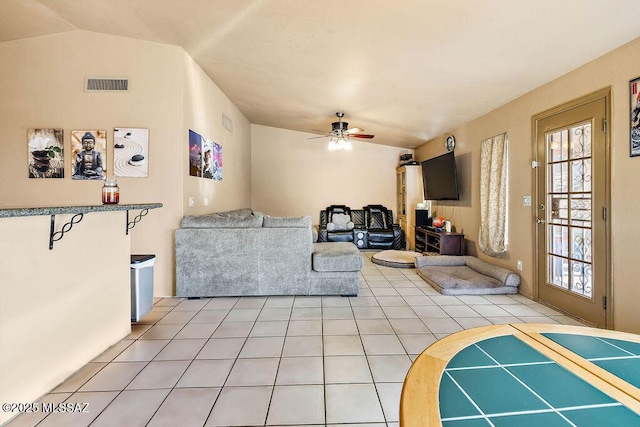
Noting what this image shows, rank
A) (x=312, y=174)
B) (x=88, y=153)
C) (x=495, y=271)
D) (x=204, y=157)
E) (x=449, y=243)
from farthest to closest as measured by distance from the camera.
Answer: (x=312, y=174)
(x=449, y=243)
(x=204, y=157)
(x=495, y=271)
(x=88, y=153)

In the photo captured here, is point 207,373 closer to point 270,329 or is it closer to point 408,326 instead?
point 270,329

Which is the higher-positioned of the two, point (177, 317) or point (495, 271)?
point (495, 271)

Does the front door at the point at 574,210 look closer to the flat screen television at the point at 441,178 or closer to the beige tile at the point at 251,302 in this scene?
the flat screen television at the point at 441,178

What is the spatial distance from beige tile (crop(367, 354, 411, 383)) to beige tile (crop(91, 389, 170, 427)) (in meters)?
1.29

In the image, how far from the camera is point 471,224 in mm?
4668

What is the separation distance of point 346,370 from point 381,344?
1.53ft

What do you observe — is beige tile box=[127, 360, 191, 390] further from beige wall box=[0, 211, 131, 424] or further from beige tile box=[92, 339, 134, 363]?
beige wall box=[0, 211, 131, 424]

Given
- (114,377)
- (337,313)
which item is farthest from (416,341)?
(114,377)

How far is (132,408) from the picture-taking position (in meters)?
1.62

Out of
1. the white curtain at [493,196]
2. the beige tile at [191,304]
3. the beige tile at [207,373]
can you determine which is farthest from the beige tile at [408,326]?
the beige tile at [191,304]

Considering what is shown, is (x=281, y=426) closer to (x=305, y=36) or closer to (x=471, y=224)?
(x=305, y=36)

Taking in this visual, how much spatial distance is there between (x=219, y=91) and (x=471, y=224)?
4.49 m

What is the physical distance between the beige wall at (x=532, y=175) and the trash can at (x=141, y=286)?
13.4 ft

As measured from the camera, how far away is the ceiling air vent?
11.0ft
